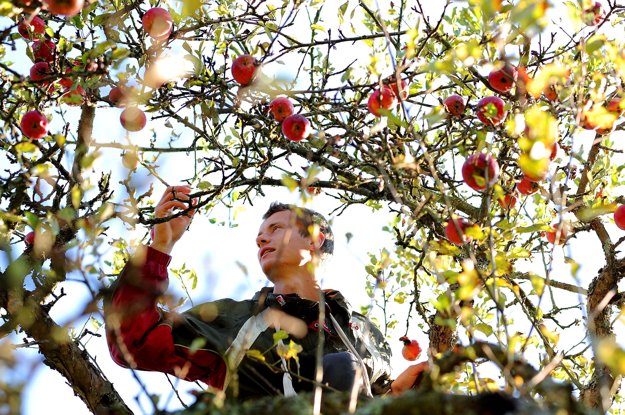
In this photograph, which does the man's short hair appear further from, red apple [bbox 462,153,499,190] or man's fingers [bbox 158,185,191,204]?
red apple [bbox 462,153,499,190]

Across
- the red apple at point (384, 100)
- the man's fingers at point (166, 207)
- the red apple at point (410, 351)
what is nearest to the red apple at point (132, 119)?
the man's fingers at point (166, 207)

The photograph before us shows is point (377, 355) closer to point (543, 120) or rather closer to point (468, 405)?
point (543, 120)

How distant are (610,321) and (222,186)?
2.28 meters

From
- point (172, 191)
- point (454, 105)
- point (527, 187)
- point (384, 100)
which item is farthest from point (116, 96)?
point (527, 187)

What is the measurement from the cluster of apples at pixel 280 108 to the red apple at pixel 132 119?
1.80ft

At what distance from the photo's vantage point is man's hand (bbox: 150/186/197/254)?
11.0 ft

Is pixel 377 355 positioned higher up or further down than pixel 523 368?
higher up

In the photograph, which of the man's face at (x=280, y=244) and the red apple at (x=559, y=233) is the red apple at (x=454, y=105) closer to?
the red apple at (x=559, y=233)

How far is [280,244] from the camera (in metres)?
3.92

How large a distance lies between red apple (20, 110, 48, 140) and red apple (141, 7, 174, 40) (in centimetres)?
71

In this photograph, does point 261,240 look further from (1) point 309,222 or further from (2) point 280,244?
(1) point 309,222

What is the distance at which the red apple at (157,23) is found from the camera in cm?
375

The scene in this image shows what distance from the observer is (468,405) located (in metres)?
1.33

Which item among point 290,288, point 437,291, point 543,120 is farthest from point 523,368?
point 437,291
